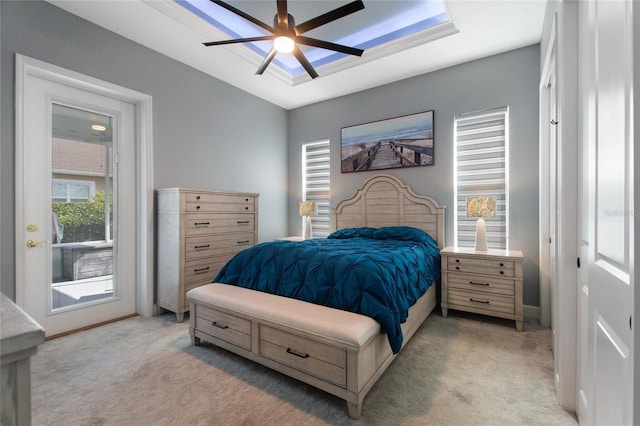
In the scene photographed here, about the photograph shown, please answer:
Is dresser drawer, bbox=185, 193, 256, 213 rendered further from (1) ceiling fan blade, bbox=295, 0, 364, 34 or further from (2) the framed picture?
(1) ceiling fan blade, bbox=295, 0, 364, 34

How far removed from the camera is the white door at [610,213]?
827mm

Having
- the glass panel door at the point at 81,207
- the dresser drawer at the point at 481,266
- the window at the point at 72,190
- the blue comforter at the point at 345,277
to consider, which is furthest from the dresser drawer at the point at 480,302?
the window at the point at 72,190

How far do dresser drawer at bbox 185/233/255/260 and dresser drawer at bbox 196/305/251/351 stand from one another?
0.87 meters

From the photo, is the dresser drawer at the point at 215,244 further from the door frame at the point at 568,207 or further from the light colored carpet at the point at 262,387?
the door frame at the point at 568,207

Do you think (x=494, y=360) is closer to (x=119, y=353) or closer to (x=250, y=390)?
(x=250, y=390)

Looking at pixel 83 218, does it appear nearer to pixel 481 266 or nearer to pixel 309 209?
pixel 309 209

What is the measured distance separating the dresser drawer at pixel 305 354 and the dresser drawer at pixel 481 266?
1.88m

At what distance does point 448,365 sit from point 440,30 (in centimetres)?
307

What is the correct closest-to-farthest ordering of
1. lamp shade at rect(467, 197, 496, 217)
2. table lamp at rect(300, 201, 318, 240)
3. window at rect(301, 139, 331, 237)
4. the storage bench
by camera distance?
1. the storage bench
2. lamp shade at rect(467, 197, 496, 217)
3. table lamp at rect(300, 201, 318, 240)
4. window at rect(301, 139, 331, 237)

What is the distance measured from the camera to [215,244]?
127 inches

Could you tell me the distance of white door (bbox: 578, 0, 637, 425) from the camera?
2.71ft

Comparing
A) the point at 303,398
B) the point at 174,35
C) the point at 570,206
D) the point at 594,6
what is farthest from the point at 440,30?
the point at 303,398

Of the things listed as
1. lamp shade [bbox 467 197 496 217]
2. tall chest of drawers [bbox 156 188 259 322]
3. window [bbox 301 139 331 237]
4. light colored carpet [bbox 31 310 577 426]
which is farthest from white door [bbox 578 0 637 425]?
window [bbox 301 139 331 237]

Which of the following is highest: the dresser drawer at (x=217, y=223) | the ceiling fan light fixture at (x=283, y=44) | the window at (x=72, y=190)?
the ceiling fan light fixture at (x=283, y=44)
